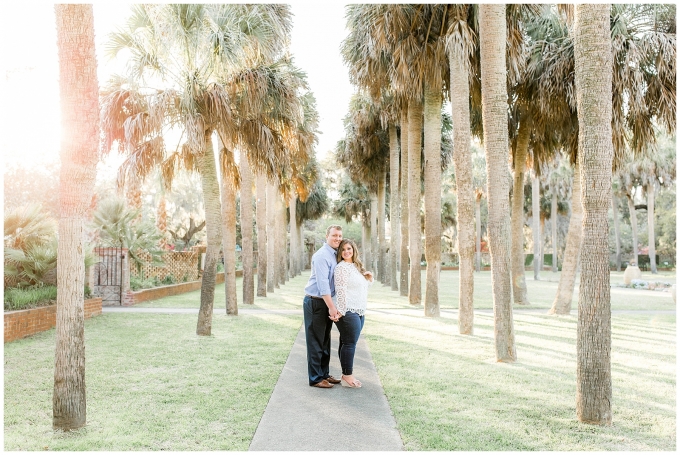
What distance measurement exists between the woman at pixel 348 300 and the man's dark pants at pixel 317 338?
0.76 ft

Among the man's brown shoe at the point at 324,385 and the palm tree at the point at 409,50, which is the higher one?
the palm tree at the point at 409,50

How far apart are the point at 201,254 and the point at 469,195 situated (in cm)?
1936

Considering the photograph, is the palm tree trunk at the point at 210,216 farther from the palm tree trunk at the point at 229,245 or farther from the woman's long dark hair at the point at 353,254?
the woman's long dark hair at the point at 353,254

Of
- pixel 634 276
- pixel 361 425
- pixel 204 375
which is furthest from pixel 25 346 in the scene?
pixel 634 276

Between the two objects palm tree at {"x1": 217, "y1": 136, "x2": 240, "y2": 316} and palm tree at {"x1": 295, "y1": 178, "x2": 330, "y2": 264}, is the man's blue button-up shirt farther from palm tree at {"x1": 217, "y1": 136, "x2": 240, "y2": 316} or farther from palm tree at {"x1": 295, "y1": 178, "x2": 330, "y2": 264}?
palm tree at {"x1": 295, "y1": 178, "x2": 330, "y2": 264}

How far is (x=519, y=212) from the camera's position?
17.3 metres

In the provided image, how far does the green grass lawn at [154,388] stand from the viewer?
4.55 m

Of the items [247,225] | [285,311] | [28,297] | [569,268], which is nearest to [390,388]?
[28,297]

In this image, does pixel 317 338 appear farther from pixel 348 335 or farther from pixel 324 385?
pixel 324 385

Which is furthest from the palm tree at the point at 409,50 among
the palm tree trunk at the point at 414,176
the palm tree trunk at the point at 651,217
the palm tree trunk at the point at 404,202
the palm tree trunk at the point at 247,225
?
the palm tree trunk at the point at 651,217

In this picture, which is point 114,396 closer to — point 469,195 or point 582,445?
point 582,445

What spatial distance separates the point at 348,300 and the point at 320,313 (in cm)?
43

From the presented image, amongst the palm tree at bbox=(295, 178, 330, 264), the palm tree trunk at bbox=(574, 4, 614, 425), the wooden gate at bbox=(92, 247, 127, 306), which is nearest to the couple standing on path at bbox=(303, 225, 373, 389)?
the palm tree trunk at bbox=(574, 4, 614, 425)

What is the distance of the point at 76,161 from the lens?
16.1 feet
